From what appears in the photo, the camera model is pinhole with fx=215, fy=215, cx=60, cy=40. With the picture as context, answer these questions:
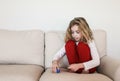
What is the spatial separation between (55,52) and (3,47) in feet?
1.76

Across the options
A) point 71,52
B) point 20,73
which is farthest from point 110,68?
point 20,73

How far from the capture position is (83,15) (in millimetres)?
2510

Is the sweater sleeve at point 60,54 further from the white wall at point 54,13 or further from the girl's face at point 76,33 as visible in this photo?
the white wall at point 54,13

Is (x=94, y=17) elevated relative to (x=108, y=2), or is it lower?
lower

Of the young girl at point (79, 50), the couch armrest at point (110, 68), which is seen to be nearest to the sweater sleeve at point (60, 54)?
the young girl at point (79, 50)

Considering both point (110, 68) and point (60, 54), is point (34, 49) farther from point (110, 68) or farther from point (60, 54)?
point (110, 68)

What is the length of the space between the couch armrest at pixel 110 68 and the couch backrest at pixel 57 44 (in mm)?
143

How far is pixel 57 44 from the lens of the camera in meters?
2.22

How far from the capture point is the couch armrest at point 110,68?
5.74 ft

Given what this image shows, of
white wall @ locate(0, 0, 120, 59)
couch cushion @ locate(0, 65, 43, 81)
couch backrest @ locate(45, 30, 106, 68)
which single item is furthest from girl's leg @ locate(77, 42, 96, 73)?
white wall @ locate(0, 0, 120, 59)

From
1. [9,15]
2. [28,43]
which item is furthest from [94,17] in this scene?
[9,15]

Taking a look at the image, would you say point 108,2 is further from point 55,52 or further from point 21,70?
point 21,70

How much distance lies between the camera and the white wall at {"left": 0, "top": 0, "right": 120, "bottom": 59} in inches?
98.2

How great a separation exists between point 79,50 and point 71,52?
0.08 m
